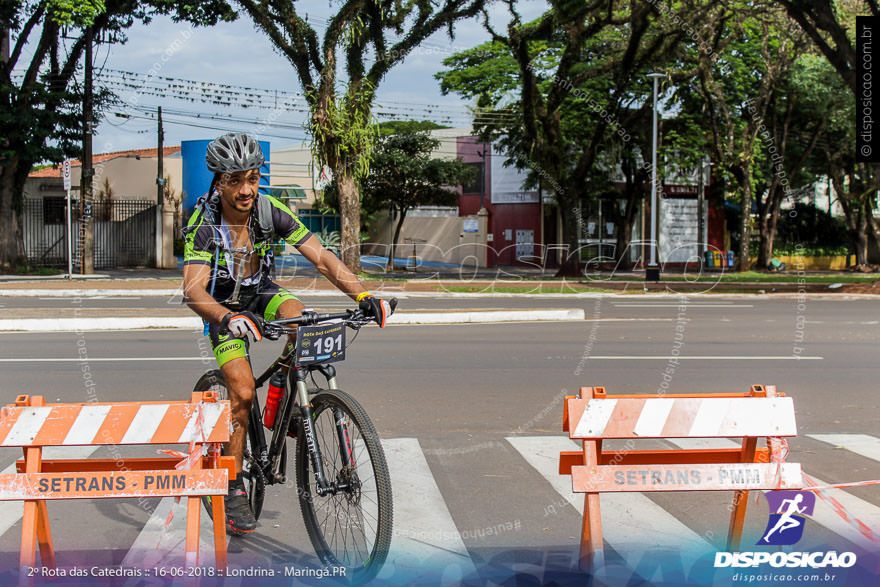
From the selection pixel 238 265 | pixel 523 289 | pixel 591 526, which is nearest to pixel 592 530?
pixel 591 526

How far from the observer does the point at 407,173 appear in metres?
35.1

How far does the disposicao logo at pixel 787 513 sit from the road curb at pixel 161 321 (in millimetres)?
11305

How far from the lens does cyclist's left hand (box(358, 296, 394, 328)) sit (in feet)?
13.3

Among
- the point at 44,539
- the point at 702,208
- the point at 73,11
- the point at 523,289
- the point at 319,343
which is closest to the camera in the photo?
the point at 44,539

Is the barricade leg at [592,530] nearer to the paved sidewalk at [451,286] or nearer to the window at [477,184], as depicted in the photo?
the paved sidewalk at [451,286]

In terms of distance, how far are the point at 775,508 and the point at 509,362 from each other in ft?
22.3

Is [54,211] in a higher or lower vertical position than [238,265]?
higher

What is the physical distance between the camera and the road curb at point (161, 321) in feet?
43.5

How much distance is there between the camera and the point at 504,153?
1689 inches

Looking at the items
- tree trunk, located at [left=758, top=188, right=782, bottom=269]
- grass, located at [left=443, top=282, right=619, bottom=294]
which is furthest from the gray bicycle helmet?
tree trunk, located at [left=758, top=188, right=782, bottom=269]

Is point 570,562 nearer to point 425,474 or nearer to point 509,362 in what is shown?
point 425,474

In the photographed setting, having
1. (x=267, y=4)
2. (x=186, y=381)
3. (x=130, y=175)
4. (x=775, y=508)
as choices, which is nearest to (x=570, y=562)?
(x=775, y=508)

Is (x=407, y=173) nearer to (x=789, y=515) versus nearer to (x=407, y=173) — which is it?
(x=407, y=173)

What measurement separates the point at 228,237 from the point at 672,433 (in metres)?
2.22
